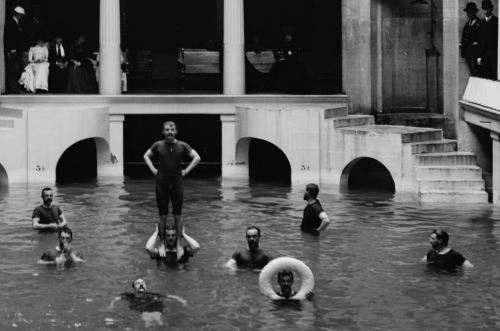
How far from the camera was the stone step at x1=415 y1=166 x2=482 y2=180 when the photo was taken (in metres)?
35.5

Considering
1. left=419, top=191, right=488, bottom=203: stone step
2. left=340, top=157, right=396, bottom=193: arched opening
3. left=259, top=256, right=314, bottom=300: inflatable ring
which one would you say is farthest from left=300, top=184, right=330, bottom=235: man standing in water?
left=340, top=157, right=396, bottom=193: arched opening

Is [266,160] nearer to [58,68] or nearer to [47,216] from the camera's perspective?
[58,68]

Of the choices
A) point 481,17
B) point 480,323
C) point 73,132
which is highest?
point 481,17

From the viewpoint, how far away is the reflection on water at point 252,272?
22.4m

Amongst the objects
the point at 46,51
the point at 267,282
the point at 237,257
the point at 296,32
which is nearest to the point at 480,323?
the point at 267,282

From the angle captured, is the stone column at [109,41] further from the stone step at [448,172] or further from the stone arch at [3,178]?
the stone step at [448,172]

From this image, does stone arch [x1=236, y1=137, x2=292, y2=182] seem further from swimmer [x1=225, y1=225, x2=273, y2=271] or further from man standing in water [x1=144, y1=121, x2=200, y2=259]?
swimmer [x1=225, y1=225, x2=273, y2=271]

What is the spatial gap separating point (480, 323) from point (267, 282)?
11.5 feet

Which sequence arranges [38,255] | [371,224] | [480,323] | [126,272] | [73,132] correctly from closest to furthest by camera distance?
[480,323], [126,272], [38,255], [371,224], [73,132]

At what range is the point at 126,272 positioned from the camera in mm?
25938

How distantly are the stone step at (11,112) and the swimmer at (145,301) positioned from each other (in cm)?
1636

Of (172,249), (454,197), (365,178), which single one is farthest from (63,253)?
(365,178)

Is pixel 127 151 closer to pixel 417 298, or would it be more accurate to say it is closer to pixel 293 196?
pixel 293 196

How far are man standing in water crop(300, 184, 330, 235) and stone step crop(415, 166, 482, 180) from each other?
6.12 meters
